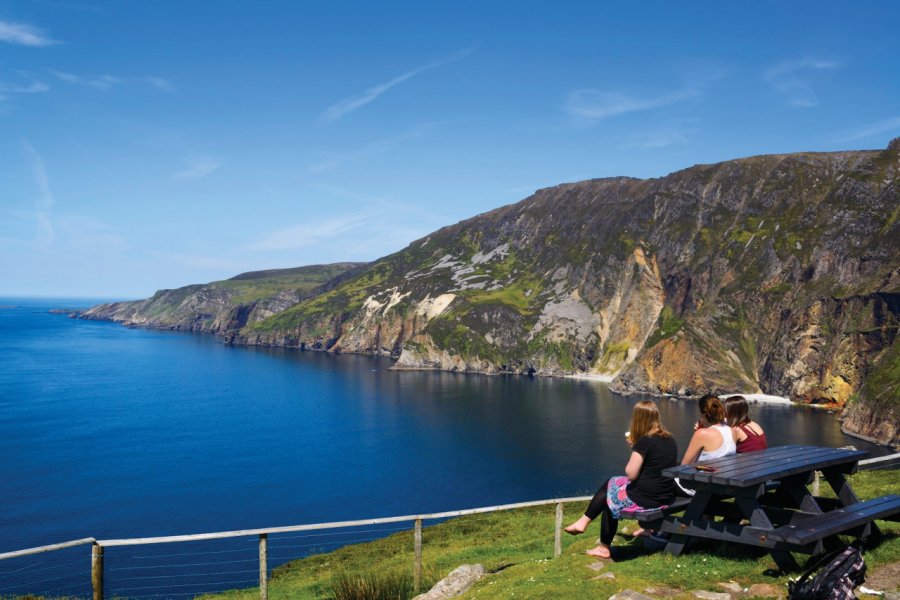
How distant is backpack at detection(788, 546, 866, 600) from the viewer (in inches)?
405

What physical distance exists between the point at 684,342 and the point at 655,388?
1651cm

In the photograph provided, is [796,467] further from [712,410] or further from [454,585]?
[454,585]

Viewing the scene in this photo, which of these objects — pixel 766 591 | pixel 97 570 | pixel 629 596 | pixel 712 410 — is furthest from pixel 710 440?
pixel 97 570

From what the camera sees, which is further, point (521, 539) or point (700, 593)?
point (521, 539)

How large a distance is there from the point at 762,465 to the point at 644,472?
7.25 feet

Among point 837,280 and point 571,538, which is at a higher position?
point 837,280

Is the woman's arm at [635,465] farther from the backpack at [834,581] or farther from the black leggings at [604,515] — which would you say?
the backpack at [834,581]

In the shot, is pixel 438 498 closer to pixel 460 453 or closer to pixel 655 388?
pixel 460 453

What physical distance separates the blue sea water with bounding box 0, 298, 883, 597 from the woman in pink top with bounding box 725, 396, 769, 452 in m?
39.2

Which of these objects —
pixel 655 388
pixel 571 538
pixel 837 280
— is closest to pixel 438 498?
pixel 571 538

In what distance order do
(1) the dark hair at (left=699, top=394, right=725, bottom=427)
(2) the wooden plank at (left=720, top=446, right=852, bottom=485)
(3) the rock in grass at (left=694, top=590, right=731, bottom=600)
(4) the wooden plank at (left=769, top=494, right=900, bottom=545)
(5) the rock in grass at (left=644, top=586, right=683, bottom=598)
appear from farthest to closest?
(1) the dark hair at (left=699, top=394, right=725, bottom=427)
(2) the wooden plank at (left=720, top=446, right=852, bottom=485)
(5) the rock in grass at (left=644, top=586, right=683, bottom=598)
(4) the wooden plank at (left=769, top=494, right=900, bottom=545)
(3) the rock in grass at (left=694, top=590, right=731, bottom=600)

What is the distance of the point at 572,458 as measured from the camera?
348 feet

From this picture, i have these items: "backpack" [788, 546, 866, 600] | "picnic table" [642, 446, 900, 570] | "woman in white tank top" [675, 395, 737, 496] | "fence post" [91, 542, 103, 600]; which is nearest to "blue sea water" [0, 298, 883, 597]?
"fence post" [91, 542, 103, 600]

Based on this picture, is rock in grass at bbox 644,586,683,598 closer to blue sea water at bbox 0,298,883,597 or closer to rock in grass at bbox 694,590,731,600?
rock in grass at bbox 694,590,731,600
